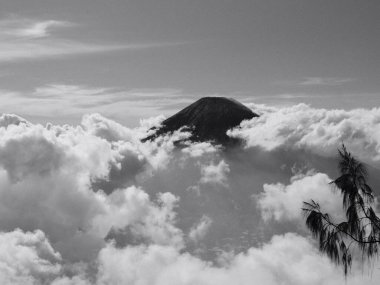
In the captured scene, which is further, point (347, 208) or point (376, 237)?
point (347, 208)

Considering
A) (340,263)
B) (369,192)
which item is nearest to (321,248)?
(340,263)

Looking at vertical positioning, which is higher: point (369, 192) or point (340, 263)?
point (369, 192)

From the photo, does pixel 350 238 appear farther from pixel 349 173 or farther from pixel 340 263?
pixel 349 173

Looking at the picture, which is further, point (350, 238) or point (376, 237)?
point (350, 238)

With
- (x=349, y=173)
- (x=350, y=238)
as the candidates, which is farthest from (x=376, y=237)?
(x=349, y=173)

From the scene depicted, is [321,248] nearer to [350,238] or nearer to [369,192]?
[350,238]

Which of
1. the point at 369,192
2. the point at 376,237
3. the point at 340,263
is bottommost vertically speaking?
the point at 340,263
